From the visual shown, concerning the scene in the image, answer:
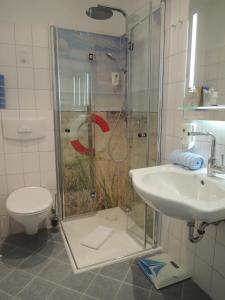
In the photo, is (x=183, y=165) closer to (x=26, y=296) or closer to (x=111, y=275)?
(x=111, y=275)

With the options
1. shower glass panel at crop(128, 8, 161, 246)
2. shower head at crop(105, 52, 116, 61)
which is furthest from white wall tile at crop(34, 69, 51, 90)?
shower glass panel at crop(128, 8, 161, 246)

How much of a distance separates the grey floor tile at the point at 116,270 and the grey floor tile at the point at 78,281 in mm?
105

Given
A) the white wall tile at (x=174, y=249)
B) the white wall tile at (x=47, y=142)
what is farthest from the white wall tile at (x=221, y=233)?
the white wall tile at (x=47, y=142)

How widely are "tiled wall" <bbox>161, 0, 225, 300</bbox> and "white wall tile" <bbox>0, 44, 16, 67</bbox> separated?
4.37 ft

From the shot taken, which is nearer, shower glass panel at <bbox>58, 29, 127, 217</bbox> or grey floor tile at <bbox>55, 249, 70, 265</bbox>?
grey floor tile at <bbox>55, 249, 70, 265</bbox>

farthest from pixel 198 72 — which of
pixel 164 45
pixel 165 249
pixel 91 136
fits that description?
pixel 165 249

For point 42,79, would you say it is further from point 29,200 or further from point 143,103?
point 29,200

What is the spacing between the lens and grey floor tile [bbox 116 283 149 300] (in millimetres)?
1438

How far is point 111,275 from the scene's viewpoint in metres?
1.63

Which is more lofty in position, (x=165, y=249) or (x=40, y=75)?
(x=40, y=75)

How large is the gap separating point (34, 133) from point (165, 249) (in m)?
1.59

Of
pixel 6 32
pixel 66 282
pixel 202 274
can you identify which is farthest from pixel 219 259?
pixel 6 32

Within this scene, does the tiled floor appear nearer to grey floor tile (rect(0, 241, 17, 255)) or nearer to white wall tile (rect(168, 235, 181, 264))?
grey floor tile (rect(0, 241, 17, 255))

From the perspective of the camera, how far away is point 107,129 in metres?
2.46
